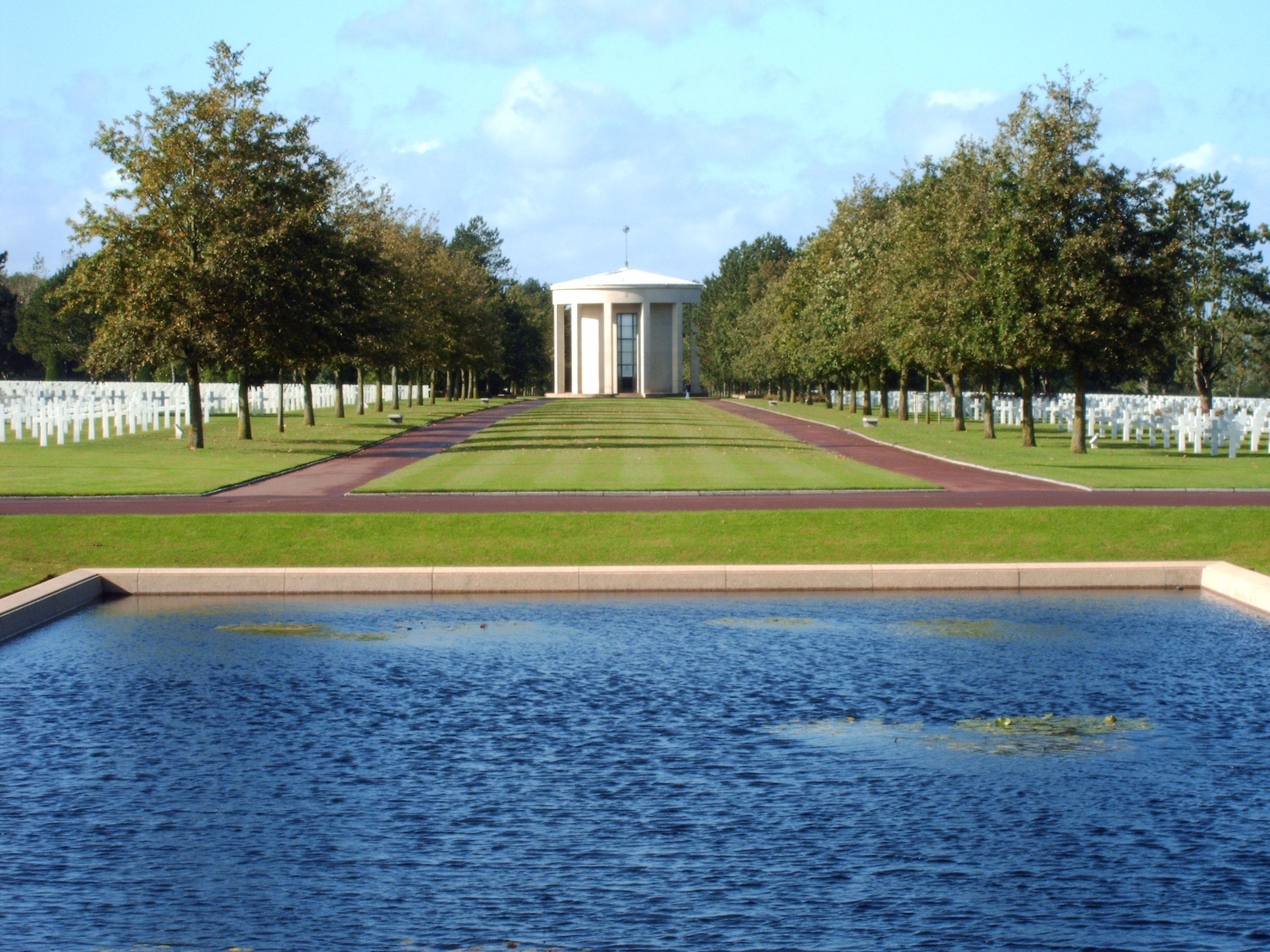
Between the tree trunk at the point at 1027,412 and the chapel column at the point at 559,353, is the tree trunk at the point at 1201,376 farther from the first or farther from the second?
the chapel column at the point at 559,353

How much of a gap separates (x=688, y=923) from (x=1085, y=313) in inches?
1344

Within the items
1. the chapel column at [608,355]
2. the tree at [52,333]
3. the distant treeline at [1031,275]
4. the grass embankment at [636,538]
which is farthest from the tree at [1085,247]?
the chapel column at [608,355]

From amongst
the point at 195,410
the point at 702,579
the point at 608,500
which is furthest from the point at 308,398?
the point at 702,579

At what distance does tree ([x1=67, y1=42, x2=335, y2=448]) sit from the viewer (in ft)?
128

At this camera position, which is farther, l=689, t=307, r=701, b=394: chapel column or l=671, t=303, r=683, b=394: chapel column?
l=689, t=307, r=701, b=394: chapel column

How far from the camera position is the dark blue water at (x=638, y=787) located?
7.55 m

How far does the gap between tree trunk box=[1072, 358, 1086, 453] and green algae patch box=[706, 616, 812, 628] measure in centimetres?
2684

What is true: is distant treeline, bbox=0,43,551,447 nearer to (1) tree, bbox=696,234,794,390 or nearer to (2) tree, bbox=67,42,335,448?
(2) tree, bbox=67,42,335,448

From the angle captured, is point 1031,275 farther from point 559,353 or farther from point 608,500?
point 559,353

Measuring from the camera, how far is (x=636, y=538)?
2086 centimetres

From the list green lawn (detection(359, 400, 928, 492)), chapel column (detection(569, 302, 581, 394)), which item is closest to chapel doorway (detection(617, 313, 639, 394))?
chapel column (detection(569, 302, 581, 394))

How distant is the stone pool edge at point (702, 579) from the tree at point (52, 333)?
93.1 meters

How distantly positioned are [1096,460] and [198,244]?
2616 cm

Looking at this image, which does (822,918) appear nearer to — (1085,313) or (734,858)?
(734,858)
